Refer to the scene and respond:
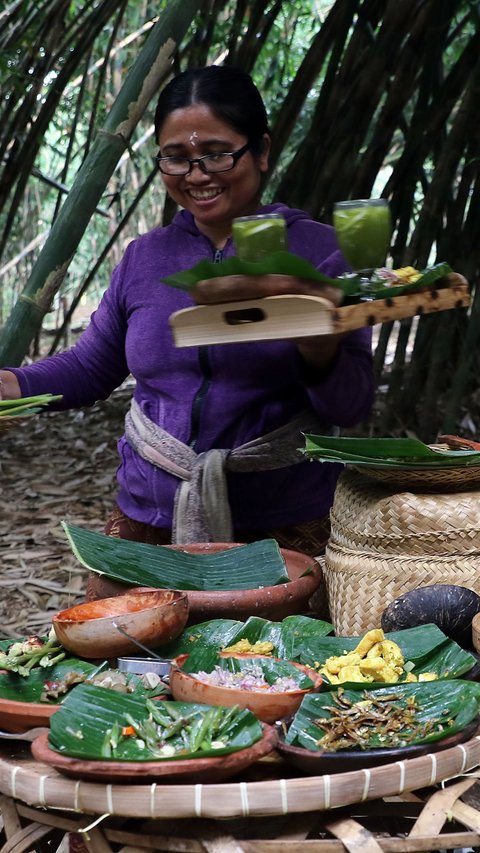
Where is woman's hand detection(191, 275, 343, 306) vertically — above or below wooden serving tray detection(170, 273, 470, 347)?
above

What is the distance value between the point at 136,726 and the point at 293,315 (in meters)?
0.56

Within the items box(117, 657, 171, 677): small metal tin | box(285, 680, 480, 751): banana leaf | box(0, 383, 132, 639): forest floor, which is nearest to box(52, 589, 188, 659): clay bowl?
box(117, 657, 171, 677): small metal tin

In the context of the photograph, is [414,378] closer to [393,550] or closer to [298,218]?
[298,218]

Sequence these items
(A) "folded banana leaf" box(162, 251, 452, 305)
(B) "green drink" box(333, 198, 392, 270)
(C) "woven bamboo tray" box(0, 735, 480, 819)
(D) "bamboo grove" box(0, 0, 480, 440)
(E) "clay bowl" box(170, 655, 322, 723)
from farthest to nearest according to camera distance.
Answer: (D) "bamboo grove" box(0, 0, 480, 440) → (B) "green drink" box(333, 198, 392, 270) → (A) "folded banana leaf" box(162, 251, 452, 305) → (E) "clay bowl" box(170, 655, 322, 723) → (C) "woven bamboo tray" box(0, 735, 480, 819)

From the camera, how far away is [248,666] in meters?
1.12

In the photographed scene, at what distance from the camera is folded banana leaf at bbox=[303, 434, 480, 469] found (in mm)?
1312

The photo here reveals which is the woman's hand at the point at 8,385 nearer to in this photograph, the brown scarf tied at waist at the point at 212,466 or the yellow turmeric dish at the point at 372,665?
the brown scarf tied at waist at the point at 212,466

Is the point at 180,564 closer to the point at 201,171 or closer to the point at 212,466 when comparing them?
the point at 212,466

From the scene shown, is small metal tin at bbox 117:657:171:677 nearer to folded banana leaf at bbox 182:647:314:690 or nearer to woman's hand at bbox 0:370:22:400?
folded banana leaf at bbox 182:647:314:690

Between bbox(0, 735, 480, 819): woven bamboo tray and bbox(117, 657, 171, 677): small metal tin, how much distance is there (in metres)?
0.23

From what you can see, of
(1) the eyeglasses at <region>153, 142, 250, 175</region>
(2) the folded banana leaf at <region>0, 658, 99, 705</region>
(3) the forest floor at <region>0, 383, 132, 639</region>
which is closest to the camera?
(2) the folded banana leaf at <region>0, 658, 99, 705</region>

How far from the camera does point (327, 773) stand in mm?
943

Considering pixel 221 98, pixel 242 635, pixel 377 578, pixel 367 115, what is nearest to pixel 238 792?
pixel 242 635

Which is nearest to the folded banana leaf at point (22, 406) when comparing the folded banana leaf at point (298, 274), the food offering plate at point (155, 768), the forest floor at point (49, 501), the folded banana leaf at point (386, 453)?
the folded banana leaf at point (298, 274)
